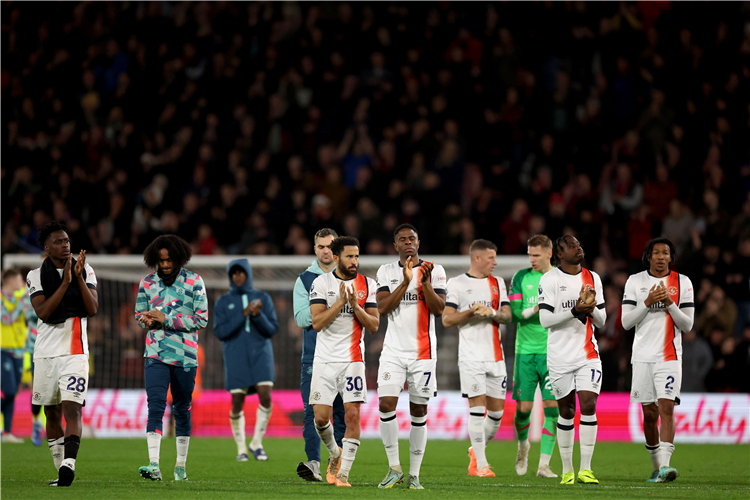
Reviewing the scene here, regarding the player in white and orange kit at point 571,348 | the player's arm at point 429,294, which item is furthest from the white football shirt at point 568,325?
the player's arm at point 429,294

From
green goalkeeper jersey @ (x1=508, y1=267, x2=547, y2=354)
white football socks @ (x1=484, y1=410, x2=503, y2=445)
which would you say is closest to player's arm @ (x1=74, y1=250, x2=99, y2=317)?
white football socks @ (x1=484, y1=410, x2=503, y2=445)

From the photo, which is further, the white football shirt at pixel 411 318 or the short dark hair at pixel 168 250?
the short dark hair at pixel 168 250

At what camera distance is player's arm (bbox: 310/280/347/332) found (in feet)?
29.1

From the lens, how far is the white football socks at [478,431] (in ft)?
33.5

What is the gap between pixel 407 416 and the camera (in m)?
16.0

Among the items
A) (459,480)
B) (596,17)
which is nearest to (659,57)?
(596,17)

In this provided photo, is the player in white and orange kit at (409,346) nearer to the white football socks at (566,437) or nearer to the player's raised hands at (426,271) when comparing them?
the player's raised hands at (426,271)

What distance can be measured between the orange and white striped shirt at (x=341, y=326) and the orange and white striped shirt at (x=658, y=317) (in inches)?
116

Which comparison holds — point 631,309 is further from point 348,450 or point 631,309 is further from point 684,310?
point 348,450

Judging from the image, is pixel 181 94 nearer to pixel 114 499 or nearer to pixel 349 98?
pixel 349 98

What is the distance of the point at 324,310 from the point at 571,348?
2678 mm

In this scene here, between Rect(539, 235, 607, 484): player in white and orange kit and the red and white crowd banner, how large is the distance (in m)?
5.98

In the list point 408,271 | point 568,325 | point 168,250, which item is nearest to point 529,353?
point 568,325

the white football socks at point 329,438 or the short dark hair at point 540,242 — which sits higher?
the short dark hair at point 540,242
